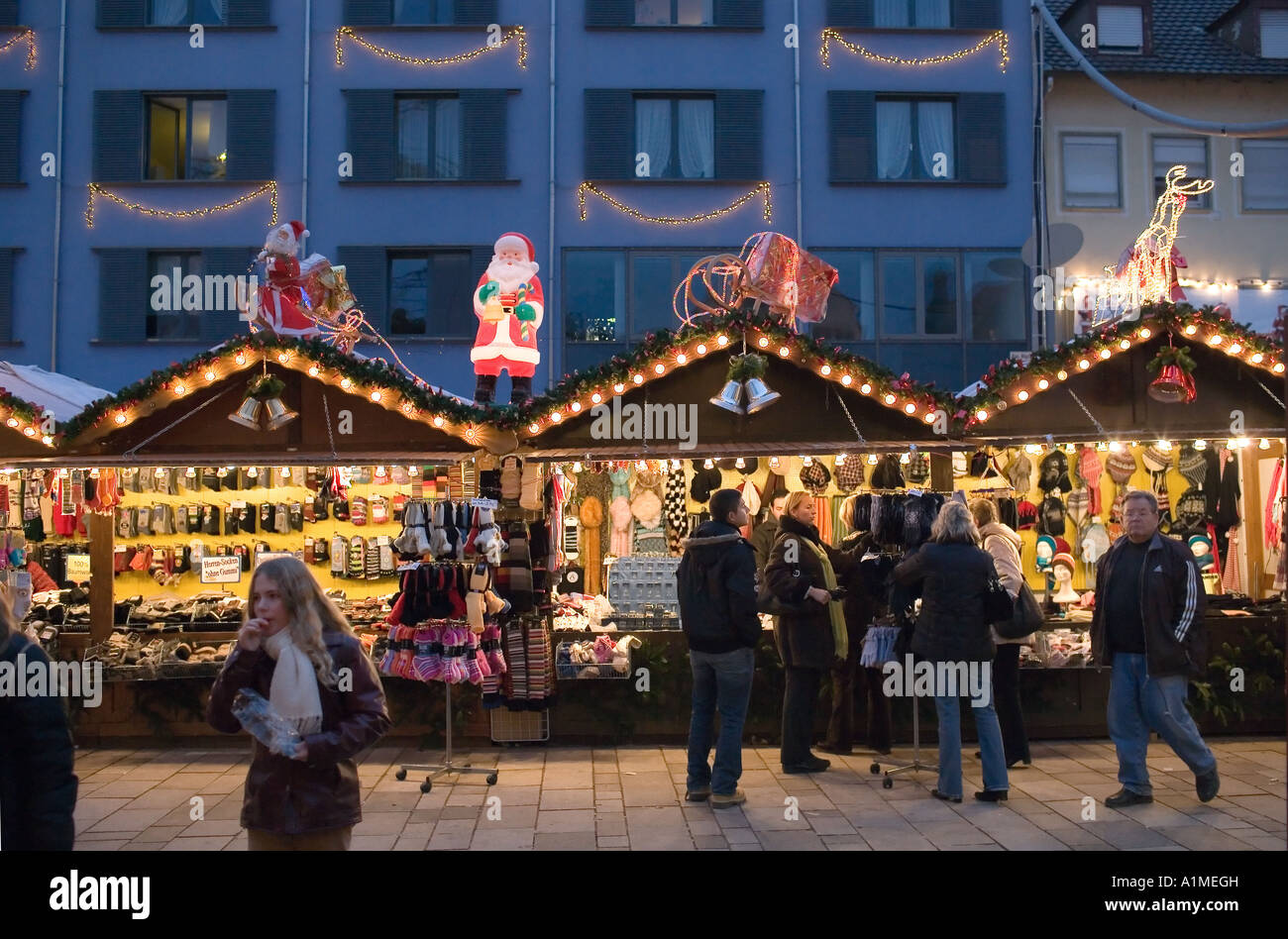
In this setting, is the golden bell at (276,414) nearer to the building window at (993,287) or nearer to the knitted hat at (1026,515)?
the knitted hat at (1026,515)

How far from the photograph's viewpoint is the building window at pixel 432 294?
17328mm

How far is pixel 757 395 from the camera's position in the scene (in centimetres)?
868

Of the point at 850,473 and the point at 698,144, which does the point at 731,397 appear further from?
the point at 698,144

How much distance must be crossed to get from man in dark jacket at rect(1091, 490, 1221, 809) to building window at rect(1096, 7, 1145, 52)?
1482cm

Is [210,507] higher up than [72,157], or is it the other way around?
[72,157]

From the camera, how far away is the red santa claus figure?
9.35 metres

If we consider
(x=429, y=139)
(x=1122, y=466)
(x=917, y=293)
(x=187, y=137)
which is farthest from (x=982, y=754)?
(x=187, y=137)

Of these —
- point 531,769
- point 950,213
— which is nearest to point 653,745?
point 531,769

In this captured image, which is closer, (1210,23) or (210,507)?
(210,507)

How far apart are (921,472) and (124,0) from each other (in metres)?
14.7

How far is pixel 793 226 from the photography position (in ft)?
56.7

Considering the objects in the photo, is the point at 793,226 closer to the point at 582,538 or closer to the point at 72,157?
the point at 582,538

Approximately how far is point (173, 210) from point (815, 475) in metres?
11.6

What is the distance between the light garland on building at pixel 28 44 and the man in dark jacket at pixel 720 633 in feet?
51.0
